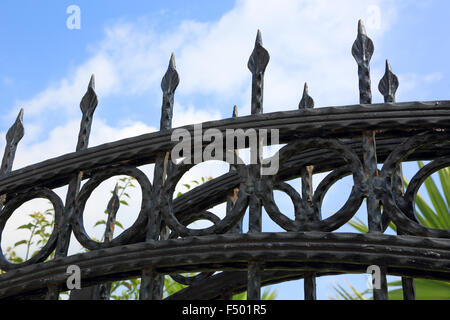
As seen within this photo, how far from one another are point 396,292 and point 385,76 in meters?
3.98

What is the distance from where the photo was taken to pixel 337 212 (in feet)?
7.30

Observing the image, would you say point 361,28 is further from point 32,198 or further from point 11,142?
point 11,142

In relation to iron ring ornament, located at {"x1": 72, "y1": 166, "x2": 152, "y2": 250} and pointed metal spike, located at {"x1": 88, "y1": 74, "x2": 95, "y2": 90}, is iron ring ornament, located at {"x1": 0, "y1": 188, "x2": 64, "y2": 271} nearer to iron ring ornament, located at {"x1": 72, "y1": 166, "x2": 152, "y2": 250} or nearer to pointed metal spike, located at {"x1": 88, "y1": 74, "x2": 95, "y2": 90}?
iron ring ornament, located at {"x1": 72, "y1": 166, "x2": 152, "y2": 250}

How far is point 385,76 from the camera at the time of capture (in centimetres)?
274

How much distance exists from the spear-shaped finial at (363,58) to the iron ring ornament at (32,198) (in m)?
1.60

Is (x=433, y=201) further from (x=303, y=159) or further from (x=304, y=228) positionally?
(x=304, y=228)

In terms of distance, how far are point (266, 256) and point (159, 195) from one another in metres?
0.62

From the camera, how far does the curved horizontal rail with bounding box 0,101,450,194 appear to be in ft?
7.55

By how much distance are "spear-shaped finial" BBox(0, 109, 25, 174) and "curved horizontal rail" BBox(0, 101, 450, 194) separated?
0.34 meters

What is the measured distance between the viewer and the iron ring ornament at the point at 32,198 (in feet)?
8.73

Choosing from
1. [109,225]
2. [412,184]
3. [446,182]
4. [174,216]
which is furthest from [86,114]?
[446,182]

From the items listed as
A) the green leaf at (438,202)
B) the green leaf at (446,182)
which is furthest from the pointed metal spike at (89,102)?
the green leaf at (446,182)
